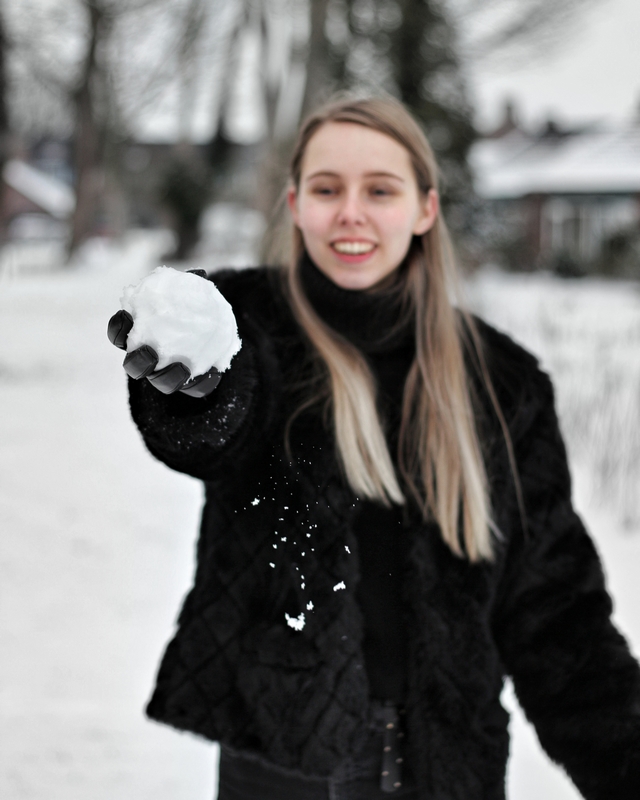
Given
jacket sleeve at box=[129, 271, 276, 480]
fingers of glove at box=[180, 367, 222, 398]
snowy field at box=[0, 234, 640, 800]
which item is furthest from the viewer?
snowy field at box=[0, 234, 640, 800]

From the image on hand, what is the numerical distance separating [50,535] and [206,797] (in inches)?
80.5

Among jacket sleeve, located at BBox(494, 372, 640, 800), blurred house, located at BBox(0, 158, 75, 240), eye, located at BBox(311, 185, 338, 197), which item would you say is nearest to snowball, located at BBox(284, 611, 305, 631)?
jacket sleeve, located at BBox(494, 372, 640, 800)

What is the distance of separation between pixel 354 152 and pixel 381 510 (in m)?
0.66

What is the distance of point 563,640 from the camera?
144 centimetres

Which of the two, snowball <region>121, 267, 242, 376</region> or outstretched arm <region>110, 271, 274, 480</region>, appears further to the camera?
outstretched arm <region>110, 271, 274, 480</region>

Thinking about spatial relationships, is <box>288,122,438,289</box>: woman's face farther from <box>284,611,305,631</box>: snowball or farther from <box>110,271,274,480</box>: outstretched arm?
<box>284,611,305,631</box>: snowball

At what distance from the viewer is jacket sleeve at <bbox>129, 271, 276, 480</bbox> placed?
4.23ft

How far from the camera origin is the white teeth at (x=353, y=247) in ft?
4.96

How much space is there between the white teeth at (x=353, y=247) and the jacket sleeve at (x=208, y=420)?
0.96ft

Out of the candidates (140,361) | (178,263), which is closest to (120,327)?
(140,361)

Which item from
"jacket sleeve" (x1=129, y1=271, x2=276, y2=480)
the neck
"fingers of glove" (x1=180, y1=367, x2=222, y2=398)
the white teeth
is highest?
the white teeth

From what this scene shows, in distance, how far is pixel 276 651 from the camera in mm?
1326

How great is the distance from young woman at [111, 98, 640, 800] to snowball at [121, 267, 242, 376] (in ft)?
0.66

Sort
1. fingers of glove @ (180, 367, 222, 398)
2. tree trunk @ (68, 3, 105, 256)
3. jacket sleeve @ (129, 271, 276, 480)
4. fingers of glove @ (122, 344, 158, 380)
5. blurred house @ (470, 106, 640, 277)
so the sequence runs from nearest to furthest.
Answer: fingers of glove @ (122, 344, 158, 380) < fingers of glove @ (180, 367, 222, 398) < jacket sleeve @ (129, 271, 276, 480) < tree trunk @ (68, 3, 105, 256) < blurred house @ (470, 106, 640, 277)
